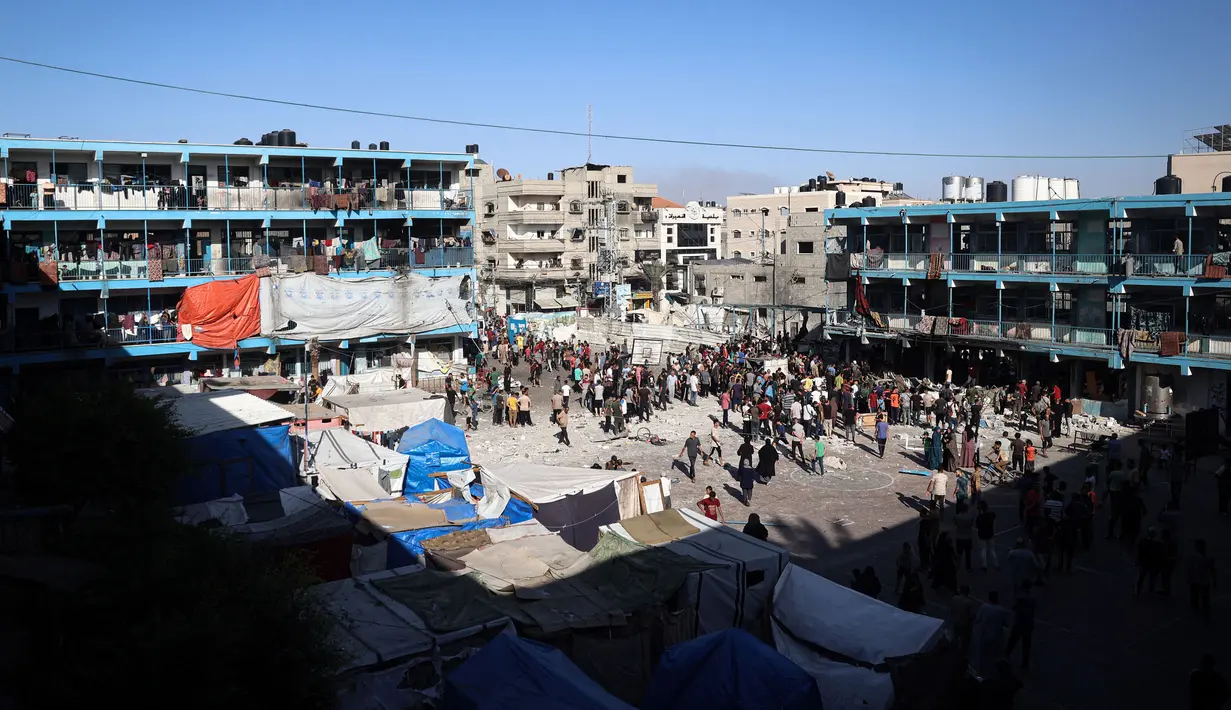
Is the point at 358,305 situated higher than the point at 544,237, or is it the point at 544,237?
the point at 544,237

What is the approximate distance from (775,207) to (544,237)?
23.5 metres

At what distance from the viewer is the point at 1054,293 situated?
32469 mm

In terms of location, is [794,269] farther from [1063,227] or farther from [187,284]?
[187,284]

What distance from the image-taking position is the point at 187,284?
34000 mm

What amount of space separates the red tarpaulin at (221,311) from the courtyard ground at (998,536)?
360 inches

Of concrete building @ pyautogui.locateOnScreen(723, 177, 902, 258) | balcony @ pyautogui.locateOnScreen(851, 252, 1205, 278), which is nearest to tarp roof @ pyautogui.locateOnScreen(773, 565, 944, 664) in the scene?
balcony @ pyautogui.locateOnScreen(851, 252, 1205, 278)

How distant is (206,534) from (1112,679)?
420 inches

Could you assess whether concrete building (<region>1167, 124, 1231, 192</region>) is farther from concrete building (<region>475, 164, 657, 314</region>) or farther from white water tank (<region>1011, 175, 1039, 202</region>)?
concrete building (<region>475, 164, 657, 314</region>)

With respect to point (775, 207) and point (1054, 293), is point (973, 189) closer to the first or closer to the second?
point (1054, 293)

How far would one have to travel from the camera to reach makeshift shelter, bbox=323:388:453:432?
78.1 ft

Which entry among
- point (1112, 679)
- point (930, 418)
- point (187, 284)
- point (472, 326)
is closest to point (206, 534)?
point (1112, 679)

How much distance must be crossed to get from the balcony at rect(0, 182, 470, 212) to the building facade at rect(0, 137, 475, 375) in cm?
4

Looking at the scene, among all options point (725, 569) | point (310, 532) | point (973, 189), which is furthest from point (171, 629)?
point (973, 189)

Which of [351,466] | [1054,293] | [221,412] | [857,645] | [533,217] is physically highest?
[533,217]
